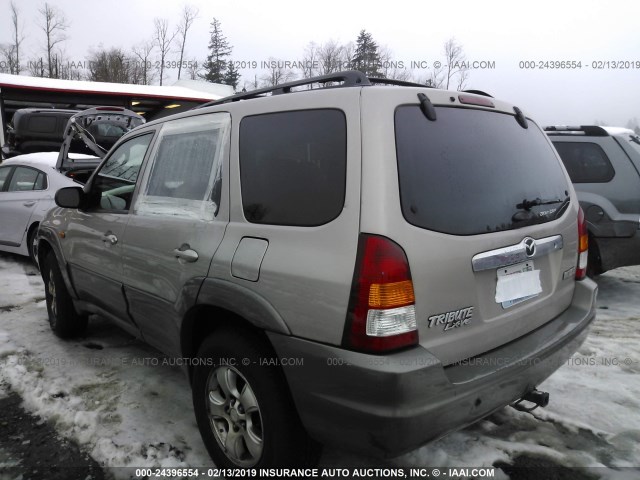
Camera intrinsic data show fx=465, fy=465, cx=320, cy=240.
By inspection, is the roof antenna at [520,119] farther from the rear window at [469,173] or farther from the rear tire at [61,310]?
the rear tire at [61,310]

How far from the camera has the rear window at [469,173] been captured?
178 cm

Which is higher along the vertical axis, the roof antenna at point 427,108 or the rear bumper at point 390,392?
the roof antenna at point 427,108

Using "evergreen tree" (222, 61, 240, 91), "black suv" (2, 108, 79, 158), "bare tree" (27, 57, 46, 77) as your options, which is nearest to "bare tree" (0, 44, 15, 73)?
"bare tree" (27, 57, 46, 77)

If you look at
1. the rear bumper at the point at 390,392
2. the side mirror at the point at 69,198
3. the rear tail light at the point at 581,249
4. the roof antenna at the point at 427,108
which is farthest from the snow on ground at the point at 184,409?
the roof antenna at the point at 427,108

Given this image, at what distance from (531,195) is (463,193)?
54cm

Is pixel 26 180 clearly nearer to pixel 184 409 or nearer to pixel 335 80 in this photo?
pixel 184 409

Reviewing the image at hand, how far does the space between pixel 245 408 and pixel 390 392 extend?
79 centimetres

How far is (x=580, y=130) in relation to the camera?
5.16 meters

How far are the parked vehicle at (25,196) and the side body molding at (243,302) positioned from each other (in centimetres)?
492

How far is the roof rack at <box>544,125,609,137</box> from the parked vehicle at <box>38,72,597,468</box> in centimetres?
305

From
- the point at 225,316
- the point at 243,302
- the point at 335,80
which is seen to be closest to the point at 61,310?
the point at 225,316

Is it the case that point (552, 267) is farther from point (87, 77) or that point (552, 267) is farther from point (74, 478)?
point (87, 77)

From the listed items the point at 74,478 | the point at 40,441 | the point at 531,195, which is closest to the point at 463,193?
the point at 531,195

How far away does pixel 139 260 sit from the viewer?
9.07 ft
